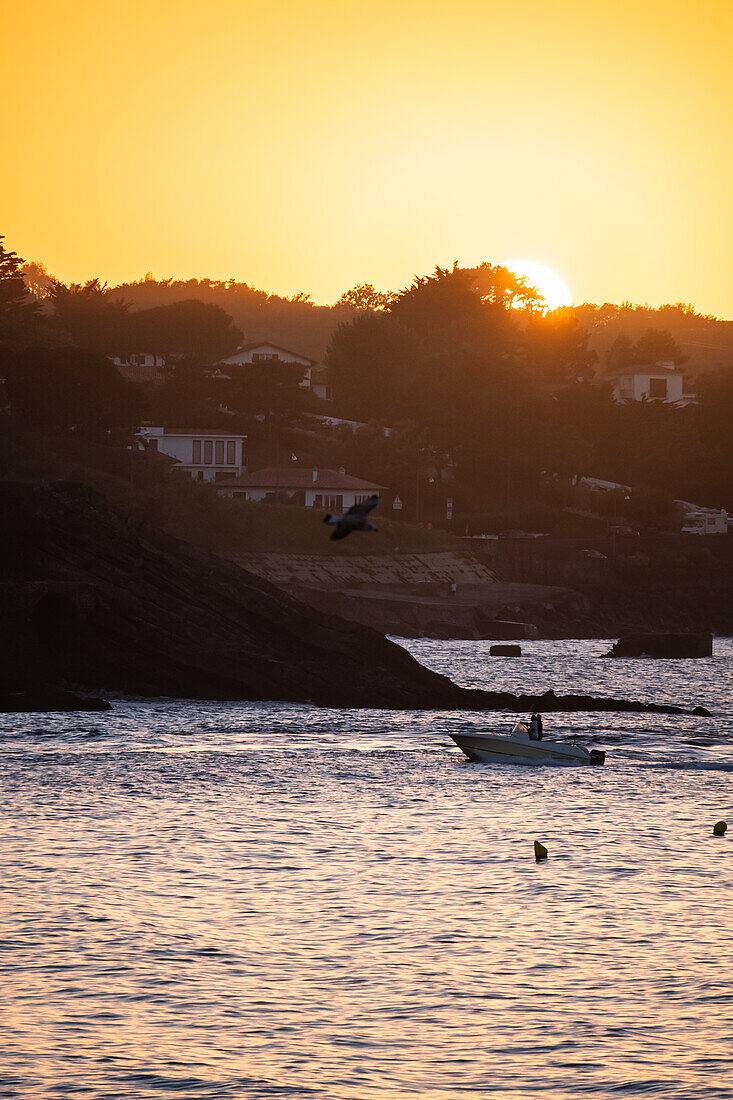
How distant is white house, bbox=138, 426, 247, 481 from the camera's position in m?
148

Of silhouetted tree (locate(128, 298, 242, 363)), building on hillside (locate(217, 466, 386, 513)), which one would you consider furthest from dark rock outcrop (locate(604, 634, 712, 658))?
silhouetted tree (locate(128, 298, 242, 363))

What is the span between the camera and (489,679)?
82812mm

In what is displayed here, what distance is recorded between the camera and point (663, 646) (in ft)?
343

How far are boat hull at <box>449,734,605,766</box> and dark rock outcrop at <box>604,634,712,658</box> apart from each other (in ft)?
167

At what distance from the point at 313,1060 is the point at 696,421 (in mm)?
161685

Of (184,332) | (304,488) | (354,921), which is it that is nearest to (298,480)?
(304,488)

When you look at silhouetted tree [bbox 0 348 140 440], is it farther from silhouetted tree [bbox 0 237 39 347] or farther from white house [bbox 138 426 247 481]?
white house [bbox 138 426 247 481]

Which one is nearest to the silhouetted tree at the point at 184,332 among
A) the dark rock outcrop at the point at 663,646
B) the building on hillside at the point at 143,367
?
the building on hillside at the point at 143,367

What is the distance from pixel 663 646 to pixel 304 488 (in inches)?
1795

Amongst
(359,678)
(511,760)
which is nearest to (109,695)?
(359,678)

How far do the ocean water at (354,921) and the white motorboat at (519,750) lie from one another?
0.67 metres

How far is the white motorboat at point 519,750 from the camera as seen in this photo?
51.0 metres

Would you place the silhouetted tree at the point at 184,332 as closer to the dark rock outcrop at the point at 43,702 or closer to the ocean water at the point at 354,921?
the dark rock outcrop at the point at 43,702

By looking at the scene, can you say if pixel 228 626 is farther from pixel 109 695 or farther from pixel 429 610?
pixel 429 610
